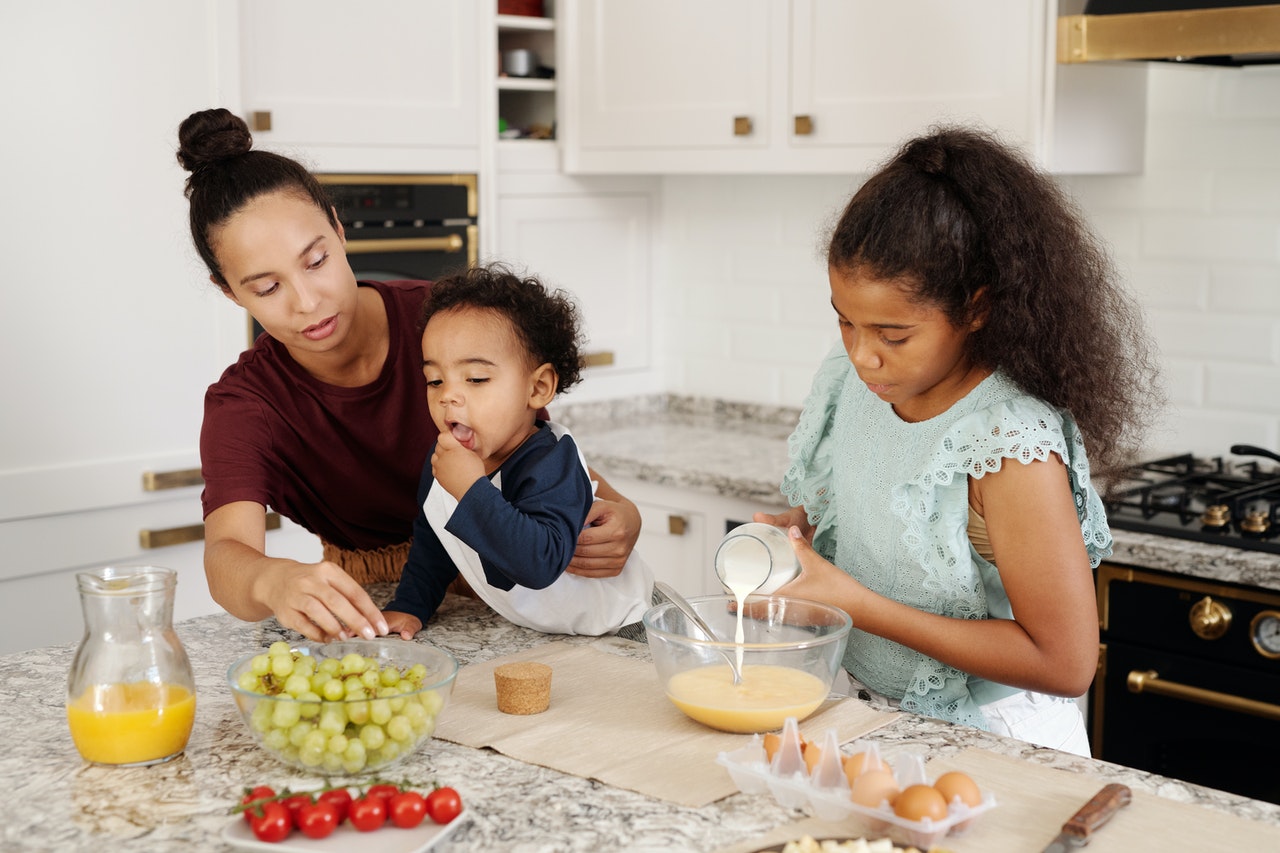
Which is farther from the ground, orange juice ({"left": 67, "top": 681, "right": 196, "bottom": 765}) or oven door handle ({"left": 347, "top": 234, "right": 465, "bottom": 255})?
oven door handle ({"left": 347, "top": 234, "right": 465, "bottom": 255})

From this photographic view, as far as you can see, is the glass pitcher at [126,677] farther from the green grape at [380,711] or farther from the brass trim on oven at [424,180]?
the brass trim on oven at [424,180]

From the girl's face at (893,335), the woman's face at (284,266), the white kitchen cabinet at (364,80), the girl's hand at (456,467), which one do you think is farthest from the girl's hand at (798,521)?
the white kitchen cabinet at (364,80)

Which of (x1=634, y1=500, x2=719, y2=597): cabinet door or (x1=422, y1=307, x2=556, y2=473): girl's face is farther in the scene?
(x1=634, y1=500, x2=719, y2=597): cabinet door

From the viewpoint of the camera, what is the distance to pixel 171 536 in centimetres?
284

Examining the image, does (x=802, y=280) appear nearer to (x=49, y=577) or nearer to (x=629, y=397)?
(x=629, y=397)

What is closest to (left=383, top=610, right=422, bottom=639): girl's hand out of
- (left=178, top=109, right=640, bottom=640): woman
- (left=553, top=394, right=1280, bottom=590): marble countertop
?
(left=178, top=109, right=640, bottom=640): woman

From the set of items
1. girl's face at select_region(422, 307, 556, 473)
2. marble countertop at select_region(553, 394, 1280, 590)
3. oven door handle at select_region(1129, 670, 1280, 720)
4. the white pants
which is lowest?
oven door handle at select_region(1129, 670, 1280, 720)

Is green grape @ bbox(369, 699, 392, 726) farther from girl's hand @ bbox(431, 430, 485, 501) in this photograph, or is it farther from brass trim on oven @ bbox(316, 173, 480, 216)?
brass trim on oven @ bbox(316, 173, 480, 216)

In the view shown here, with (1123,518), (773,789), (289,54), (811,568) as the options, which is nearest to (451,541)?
(811,568)

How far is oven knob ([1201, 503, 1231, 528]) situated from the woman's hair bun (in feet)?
5.43

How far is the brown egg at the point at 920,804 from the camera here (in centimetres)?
104

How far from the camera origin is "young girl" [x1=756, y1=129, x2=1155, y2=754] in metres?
1.44

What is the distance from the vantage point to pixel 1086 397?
1505 mm

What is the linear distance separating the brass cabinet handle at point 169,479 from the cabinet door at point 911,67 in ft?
4.89
